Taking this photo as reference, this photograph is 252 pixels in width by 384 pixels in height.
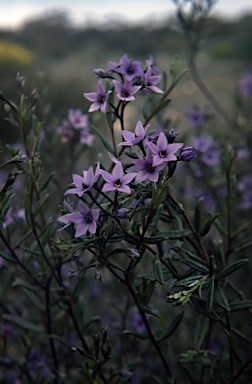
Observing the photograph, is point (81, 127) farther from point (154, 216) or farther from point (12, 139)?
point (12, 139)

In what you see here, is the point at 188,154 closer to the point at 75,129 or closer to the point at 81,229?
the point at 81,229

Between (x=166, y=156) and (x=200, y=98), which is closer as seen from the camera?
(x=166, y=156)

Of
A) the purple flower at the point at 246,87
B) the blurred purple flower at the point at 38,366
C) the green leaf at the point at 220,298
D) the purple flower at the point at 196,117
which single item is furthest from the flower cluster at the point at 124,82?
the purple flower at the point at 246,87

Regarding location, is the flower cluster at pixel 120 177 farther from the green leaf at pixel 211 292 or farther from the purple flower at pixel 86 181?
the green leaf at pixel 211 292

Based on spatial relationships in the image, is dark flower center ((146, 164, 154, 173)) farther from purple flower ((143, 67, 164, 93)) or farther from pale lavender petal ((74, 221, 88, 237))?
purple flower ((143, 67, 164, 93))

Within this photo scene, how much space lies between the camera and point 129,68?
137cm

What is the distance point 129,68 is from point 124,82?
0.05 meters

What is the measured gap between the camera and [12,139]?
6.95 metres

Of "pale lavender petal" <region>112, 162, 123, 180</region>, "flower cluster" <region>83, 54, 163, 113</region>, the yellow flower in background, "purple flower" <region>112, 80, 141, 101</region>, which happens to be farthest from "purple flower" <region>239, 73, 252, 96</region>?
the yellow flower in background

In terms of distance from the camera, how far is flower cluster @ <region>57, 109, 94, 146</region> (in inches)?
82.9

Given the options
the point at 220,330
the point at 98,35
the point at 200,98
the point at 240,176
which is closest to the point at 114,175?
the point at 240,176

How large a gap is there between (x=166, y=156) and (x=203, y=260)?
0.42 m

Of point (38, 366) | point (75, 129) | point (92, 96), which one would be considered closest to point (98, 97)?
point (92, 96)

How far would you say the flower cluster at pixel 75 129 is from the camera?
6.91 feet
